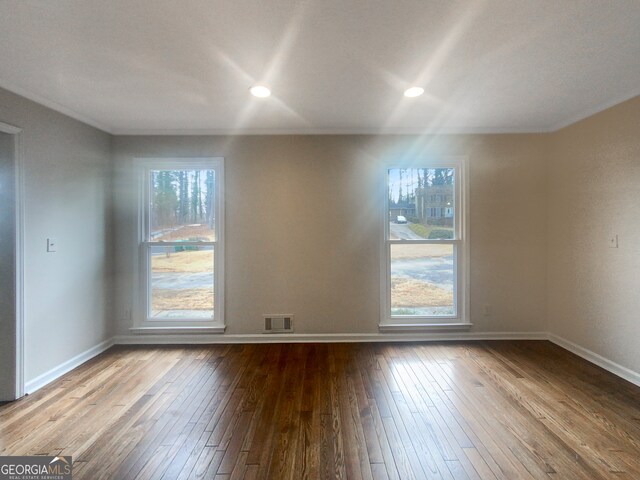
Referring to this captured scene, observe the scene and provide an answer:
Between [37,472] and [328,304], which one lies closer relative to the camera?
[37,472]

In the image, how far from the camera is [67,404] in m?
2.30

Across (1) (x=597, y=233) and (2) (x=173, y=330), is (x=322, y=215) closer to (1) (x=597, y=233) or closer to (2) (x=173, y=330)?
(2) (x=173, y=330)

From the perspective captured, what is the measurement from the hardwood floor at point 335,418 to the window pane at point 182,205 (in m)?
1.42

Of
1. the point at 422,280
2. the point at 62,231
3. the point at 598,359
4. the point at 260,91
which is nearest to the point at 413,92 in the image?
the point at 260,91

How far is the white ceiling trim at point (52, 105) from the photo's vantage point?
91.0 inches

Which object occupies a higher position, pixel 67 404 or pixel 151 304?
pixel 151 304

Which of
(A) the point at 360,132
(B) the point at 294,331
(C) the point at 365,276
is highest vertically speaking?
(A) the point at 360,132

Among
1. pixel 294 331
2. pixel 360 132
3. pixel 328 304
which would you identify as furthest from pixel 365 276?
pixel 360 132

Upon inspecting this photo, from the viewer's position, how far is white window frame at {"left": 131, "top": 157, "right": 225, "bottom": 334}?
11.4 feet

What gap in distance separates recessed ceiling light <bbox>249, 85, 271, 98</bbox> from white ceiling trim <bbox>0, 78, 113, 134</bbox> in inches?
72.6

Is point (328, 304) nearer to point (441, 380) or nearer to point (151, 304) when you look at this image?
point (441, 380)

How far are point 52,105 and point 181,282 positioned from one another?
6.87ft

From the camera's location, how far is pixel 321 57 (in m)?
1.97

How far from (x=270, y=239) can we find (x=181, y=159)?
4.68ft
